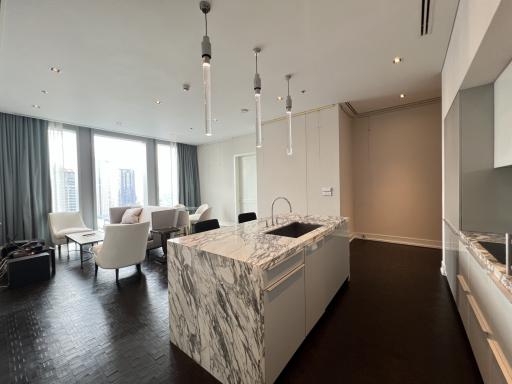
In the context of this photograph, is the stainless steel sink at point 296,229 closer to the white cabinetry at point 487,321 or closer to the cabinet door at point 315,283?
the cabinet door at point 315,283

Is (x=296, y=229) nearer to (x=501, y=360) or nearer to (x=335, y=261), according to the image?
(x=335, y=261)

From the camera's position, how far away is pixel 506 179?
5.91 ft

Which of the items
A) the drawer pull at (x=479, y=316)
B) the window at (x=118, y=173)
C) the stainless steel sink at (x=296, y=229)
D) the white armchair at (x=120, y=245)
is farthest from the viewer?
the window at (x=118, y=173)

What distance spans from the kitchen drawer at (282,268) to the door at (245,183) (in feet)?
17.4

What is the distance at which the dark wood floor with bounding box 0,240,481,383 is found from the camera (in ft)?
5.04

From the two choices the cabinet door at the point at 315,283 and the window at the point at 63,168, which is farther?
the window at the point at 63,168

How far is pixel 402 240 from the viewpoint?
4.56 metres

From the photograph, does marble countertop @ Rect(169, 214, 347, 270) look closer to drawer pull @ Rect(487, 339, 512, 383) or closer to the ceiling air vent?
drawer pull @ Rect(487, 339, 512, 383)

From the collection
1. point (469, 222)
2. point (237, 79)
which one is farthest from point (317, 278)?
point (237, 79)

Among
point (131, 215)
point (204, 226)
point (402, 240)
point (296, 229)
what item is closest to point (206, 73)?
Result: point (204, 226)

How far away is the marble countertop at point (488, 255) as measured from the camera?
100 centimetres

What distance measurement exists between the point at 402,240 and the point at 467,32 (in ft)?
12.9

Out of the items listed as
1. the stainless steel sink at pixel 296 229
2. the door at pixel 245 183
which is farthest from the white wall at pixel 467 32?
the door at pixel 245 183

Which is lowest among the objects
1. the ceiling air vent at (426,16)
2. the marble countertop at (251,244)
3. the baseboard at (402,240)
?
the baseboard at (402,240)
